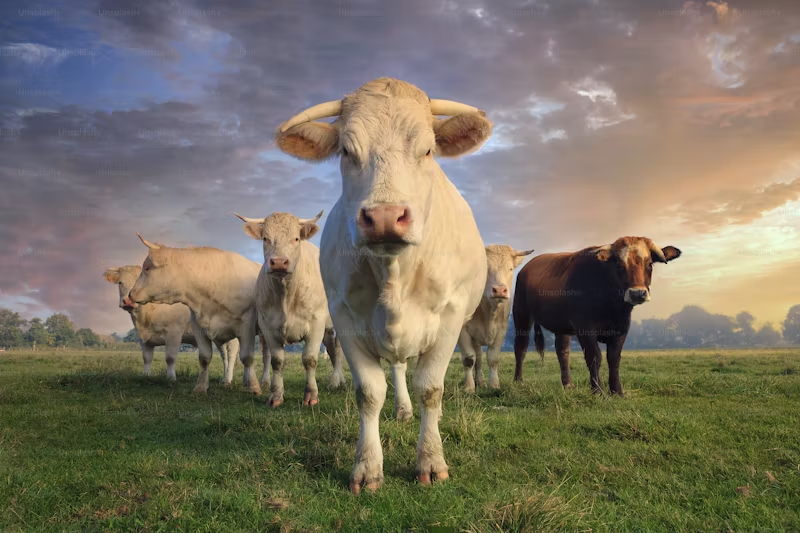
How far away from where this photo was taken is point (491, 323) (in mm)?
10555

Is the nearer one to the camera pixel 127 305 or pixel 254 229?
pixel 254 229

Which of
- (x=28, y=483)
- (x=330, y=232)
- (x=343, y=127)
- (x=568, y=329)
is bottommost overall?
(x=28, y=483)

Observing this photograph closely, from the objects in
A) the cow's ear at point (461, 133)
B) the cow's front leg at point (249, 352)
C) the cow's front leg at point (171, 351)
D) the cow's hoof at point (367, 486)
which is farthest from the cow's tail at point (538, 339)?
the cow's hoof at point (367, 486)

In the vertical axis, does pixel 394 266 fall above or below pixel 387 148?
below

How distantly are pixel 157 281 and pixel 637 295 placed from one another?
28.1 feet

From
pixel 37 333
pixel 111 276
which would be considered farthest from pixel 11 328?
pixel 111 276

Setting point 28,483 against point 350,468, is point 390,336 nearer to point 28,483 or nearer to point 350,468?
point 350,468

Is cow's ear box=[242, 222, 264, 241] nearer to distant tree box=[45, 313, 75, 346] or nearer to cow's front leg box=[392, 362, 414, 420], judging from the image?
cow's front leg box=[392, 362, 414, 420]

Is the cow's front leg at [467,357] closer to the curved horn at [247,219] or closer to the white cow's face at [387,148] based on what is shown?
the curved horn at [247,219]

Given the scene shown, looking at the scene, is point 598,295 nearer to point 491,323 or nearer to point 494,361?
point 491,323

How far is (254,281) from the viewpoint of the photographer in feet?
38.4

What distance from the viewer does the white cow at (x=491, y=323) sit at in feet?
33.9

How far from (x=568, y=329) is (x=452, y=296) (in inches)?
241

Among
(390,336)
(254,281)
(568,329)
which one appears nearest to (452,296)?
(390,336)
